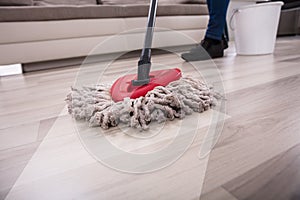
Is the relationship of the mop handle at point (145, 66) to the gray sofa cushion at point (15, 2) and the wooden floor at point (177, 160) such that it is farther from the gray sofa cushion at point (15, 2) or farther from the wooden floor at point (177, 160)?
the gray sofa cushion at point (15, 2)

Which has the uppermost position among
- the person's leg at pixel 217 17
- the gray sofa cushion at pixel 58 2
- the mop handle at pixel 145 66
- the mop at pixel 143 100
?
the gray sofa cushion at pixel 58 2

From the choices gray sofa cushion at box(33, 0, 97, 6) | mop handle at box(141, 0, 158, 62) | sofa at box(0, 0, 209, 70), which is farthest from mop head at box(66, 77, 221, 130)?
gray sofa cushion at box(33, 0, 97, 6)

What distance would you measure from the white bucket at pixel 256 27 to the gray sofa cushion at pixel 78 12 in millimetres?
578

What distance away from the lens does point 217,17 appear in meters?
1.33

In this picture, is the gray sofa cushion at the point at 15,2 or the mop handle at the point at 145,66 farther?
the gray sofa cushion at the point at 15,2

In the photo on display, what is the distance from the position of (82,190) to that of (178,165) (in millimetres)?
144

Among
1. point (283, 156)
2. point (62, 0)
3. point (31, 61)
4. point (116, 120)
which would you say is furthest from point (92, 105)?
point (62, 0)

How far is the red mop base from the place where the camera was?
581mm

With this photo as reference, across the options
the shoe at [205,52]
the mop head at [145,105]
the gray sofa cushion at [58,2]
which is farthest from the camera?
the gray sofa cushion at [58,2]

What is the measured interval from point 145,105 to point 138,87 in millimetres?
105

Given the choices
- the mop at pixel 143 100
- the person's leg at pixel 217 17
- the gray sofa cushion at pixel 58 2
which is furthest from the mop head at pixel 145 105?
the gray sofa cushion at pixel 58 2

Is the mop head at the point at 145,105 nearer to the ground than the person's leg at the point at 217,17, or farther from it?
nearer to the ground

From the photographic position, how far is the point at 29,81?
1.16 m

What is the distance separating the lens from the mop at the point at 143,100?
509 millimetres
